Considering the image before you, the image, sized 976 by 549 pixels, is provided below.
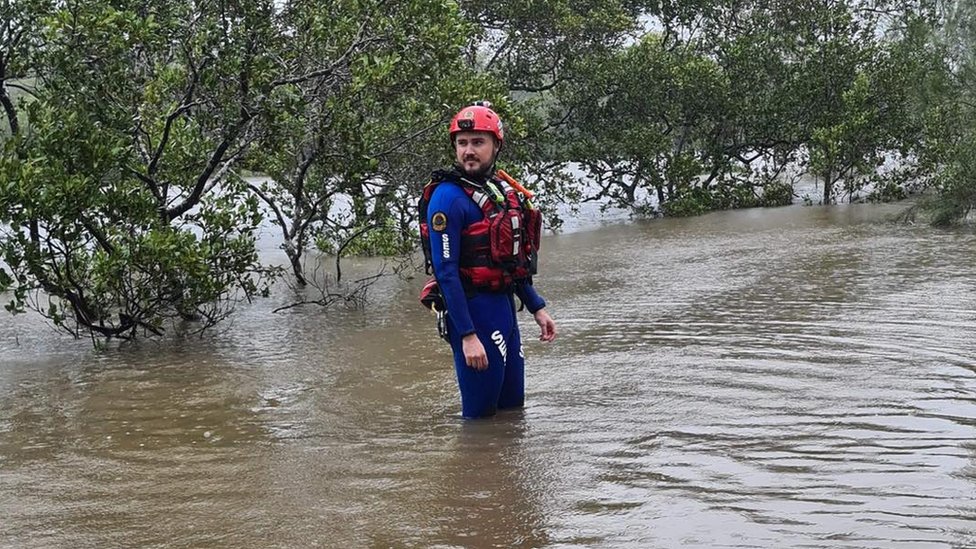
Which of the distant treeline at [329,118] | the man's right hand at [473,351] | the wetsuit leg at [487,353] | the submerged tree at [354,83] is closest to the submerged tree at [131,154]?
the distant treeline at [329,118]

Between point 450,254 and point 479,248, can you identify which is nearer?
point 450,254

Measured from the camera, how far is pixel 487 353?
5.42m

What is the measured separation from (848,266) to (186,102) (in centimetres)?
723

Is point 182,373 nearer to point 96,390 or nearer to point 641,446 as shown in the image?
point 96,390

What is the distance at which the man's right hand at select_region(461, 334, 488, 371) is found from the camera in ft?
17.0

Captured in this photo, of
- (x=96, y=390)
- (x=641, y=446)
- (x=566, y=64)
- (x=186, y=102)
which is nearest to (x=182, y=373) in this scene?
(x=96, y=390)

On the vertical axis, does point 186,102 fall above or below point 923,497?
above

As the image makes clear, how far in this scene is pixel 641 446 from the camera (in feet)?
16.1

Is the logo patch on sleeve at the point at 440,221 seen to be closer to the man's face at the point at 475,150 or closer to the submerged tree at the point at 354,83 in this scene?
the man's face at the point at 475,150

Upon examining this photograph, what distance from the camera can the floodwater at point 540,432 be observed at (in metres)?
3.91

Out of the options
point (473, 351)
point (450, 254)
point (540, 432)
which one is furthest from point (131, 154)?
point (540, 432)

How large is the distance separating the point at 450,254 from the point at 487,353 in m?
0.57

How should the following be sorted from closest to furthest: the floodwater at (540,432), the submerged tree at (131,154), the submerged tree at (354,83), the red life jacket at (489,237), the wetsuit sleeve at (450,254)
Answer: the floodwater at (540,432)
the wetsuit sleeve at (450,254)
the red life jacket at (489,237)
the submerged tree at (131,154)
the submerged tree at (354,83)

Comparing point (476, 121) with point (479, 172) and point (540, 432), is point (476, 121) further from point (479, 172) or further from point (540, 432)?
point (540, 432)
